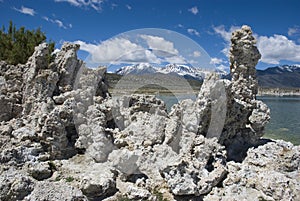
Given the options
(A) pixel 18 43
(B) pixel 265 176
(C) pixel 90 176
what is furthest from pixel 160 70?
(C) pixel 90 176

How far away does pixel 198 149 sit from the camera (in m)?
11.8

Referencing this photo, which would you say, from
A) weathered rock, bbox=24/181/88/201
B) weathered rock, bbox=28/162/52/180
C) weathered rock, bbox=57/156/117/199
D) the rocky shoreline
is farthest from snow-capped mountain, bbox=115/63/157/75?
weathered rock, bbox=24/181/88/201

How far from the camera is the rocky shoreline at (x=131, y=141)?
10.2 meters

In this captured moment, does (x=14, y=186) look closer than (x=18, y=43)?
Yes

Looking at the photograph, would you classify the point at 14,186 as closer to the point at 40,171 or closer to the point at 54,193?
the point at 54,193

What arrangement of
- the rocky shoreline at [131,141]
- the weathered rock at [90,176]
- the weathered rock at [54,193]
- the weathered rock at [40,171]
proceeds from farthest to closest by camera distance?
the weathered rock at [40,171] < the rocky shoreline at [131,141] < the weathered rock at [90,176] < the weathered rock at [54,193]

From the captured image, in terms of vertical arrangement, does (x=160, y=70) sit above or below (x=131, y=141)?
above

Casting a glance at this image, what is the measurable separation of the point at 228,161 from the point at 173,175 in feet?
12.1

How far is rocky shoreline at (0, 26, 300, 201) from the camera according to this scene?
33.6 feet

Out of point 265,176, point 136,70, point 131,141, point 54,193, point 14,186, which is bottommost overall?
point 54,193

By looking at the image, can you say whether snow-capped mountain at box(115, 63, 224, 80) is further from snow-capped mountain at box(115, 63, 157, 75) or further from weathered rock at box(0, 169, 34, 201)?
weathered rock at box(0, 169, 34, 201)

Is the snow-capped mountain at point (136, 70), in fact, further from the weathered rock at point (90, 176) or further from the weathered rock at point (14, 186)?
the weathered rock at point (14, 186)

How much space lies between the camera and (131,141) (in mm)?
12844

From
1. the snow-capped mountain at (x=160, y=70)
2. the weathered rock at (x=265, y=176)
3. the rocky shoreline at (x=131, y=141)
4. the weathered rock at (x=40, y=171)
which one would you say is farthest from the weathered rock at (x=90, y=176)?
the snow-capped mountain at (x=160, y=70)
